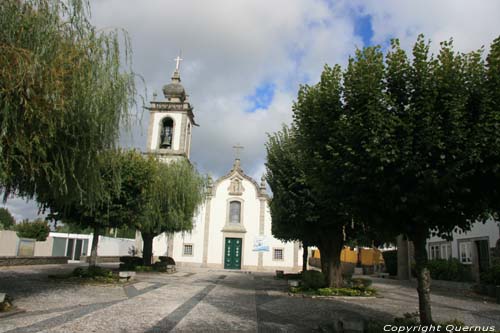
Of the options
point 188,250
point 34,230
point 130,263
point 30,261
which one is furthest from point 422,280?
point 34,230

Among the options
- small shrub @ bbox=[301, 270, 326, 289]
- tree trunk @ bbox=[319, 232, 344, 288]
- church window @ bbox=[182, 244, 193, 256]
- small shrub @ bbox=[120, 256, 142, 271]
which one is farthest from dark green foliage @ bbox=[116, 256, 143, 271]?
tree trunk @ bbox=[319, 232, 344, 288]

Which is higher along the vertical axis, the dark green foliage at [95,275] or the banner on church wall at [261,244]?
A: the banner on church wall at [261,244]

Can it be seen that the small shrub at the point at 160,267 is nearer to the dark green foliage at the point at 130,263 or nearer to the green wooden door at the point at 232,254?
the dark green foliage at the point at 130,263

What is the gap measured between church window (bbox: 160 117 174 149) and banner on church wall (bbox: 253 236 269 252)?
441 inches

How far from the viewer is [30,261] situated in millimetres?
23344

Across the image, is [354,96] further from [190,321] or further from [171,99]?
[171,99]

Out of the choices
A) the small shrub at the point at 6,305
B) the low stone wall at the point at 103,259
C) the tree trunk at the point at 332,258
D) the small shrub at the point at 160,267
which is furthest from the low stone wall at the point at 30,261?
the tree trunk at the point at 332,258


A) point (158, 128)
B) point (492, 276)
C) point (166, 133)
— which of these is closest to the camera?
point (492, 276)

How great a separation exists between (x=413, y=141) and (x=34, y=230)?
107 ft

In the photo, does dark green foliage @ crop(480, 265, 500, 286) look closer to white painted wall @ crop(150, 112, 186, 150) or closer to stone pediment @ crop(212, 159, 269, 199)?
stone pediment @ crop(212, 159, 269, 199)

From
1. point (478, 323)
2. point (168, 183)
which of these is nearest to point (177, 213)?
point (168, 183)

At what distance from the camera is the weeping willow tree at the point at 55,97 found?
698cm

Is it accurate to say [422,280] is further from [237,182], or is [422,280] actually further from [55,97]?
[237,182]

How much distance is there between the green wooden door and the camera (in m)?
33.5
